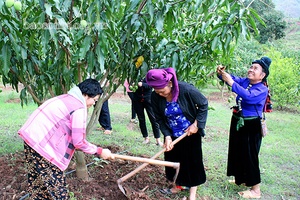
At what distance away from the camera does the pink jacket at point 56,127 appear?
7.25 feet

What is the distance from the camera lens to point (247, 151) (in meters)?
3.28

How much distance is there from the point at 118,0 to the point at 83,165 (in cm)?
188

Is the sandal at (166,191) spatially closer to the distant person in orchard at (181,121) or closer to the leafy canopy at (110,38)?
the distant person in orchard at (181,121)

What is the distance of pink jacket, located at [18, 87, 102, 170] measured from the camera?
2209 millimetres

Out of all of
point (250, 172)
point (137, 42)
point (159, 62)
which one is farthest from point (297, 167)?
point (137, 42)

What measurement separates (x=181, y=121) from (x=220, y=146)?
2.42 meters

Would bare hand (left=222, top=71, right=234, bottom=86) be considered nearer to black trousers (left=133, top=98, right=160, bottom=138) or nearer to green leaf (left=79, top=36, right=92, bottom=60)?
green leaf (left=79, top=36, right=92, bottom=60)

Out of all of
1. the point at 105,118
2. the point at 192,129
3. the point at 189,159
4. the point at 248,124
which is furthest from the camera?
the point at 105,118

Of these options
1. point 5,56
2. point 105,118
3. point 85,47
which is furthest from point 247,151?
point 105,118

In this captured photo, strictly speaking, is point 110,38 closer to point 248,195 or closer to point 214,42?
point 214,42

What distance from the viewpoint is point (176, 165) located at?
114 inches

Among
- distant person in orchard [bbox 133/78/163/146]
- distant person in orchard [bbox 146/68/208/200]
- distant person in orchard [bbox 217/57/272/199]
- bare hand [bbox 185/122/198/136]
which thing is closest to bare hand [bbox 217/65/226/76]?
distant person in orchard [bbox 217/57/272/199]

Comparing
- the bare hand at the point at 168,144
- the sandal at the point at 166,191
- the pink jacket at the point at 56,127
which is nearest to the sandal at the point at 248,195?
the sandal at the point at 166,191

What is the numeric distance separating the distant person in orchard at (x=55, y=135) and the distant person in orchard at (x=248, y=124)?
148cm
